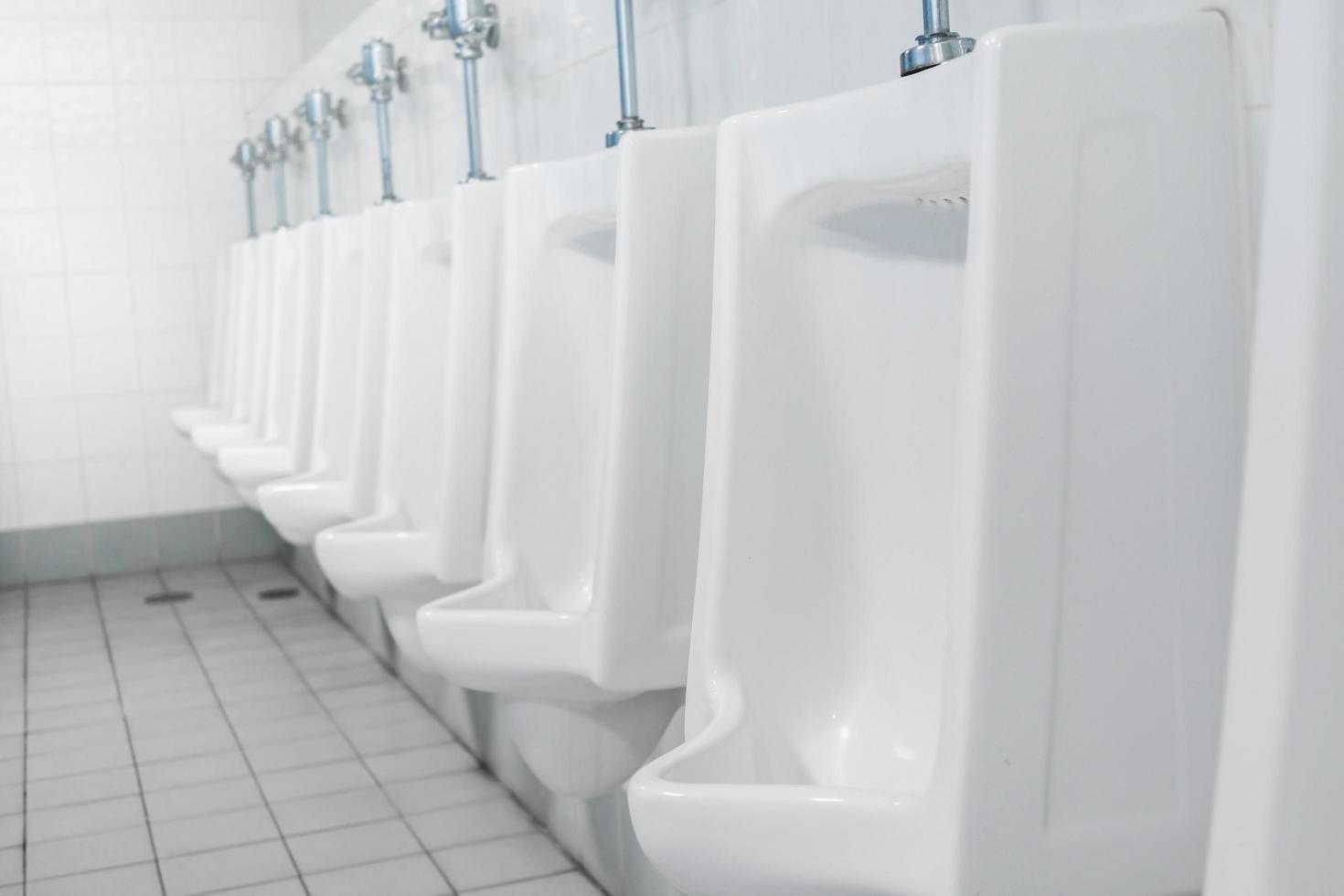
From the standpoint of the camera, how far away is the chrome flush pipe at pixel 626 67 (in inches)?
63.1

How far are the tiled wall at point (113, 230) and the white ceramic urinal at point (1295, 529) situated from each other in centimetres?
490

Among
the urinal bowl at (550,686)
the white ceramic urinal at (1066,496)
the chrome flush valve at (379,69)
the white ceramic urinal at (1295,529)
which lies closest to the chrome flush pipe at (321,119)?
the chrome flush valve at (379,69)

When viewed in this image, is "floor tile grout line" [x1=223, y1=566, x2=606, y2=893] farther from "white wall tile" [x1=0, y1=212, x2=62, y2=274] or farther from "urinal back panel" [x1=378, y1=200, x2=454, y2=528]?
"white wall tile" [x1=0, y1=212, x2=62, y2=274]

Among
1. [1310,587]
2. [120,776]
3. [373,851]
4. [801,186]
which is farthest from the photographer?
[120,776]

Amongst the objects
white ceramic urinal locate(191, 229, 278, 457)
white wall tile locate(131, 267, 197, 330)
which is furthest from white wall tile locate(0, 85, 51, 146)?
white ceramic urinal locate(191, 229, 278, 457)

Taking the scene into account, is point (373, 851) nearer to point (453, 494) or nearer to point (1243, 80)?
point (453, 494)

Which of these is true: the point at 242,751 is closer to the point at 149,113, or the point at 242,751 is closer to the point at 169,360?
the point at 169,360

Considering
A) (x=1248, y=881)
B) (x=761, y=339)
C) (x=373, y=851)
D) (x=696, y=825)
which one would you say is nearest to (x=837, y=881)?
(x=696, y=825)

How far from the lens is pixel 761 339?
1.13 metres

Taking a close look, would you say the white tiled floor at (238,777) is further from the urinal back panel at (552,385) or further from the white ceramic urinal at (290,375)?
the urinal back panel at (552,385)

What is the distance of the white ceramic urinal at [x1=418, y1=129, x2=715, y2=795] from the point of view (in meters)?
1.35

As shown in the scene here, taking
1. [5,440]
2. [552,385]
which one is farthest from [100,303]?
[552,385]

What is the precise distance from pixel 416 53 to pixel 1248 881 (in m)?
2.55

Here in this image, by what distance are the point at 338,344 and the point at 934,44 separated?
1.88 meters
